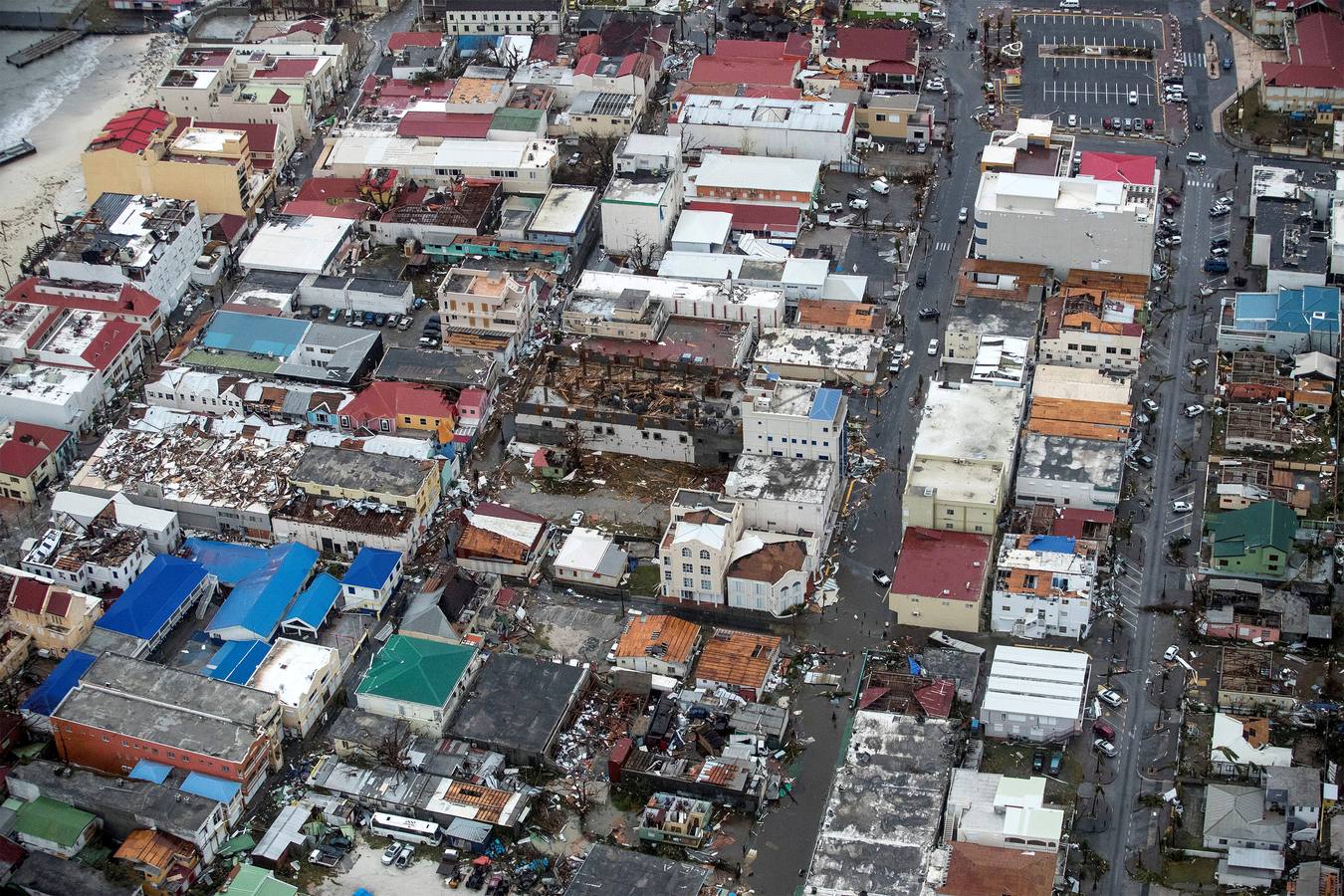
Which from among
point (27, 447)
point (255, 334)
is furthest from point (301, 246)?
point (27, 447)

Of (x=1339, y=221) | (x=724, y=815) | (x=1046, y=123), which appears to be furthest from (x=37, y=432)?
(x=1339, y=221)

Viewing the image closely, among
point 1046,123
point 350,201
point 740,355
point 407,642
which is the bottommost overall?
point 407,642

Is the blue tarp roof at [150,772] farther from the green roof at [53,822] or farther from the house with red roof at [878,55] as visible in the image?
the house with red roof at [878,55]

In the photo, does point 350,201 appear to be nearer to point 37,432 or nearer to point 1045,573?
point 37,432

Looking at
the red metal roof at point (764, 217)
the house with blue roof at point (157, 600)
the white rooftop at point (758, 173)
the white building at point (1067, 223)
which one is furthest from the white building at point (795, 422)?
the house with blue roof at point (157, 600)

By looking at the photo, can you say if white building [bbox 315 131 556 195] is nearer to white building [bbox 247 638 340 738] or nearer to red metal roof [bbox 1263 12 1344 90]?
white building [bbox 247 638 340 738]

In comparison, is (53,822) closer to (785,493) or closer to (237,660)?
(237,660)
